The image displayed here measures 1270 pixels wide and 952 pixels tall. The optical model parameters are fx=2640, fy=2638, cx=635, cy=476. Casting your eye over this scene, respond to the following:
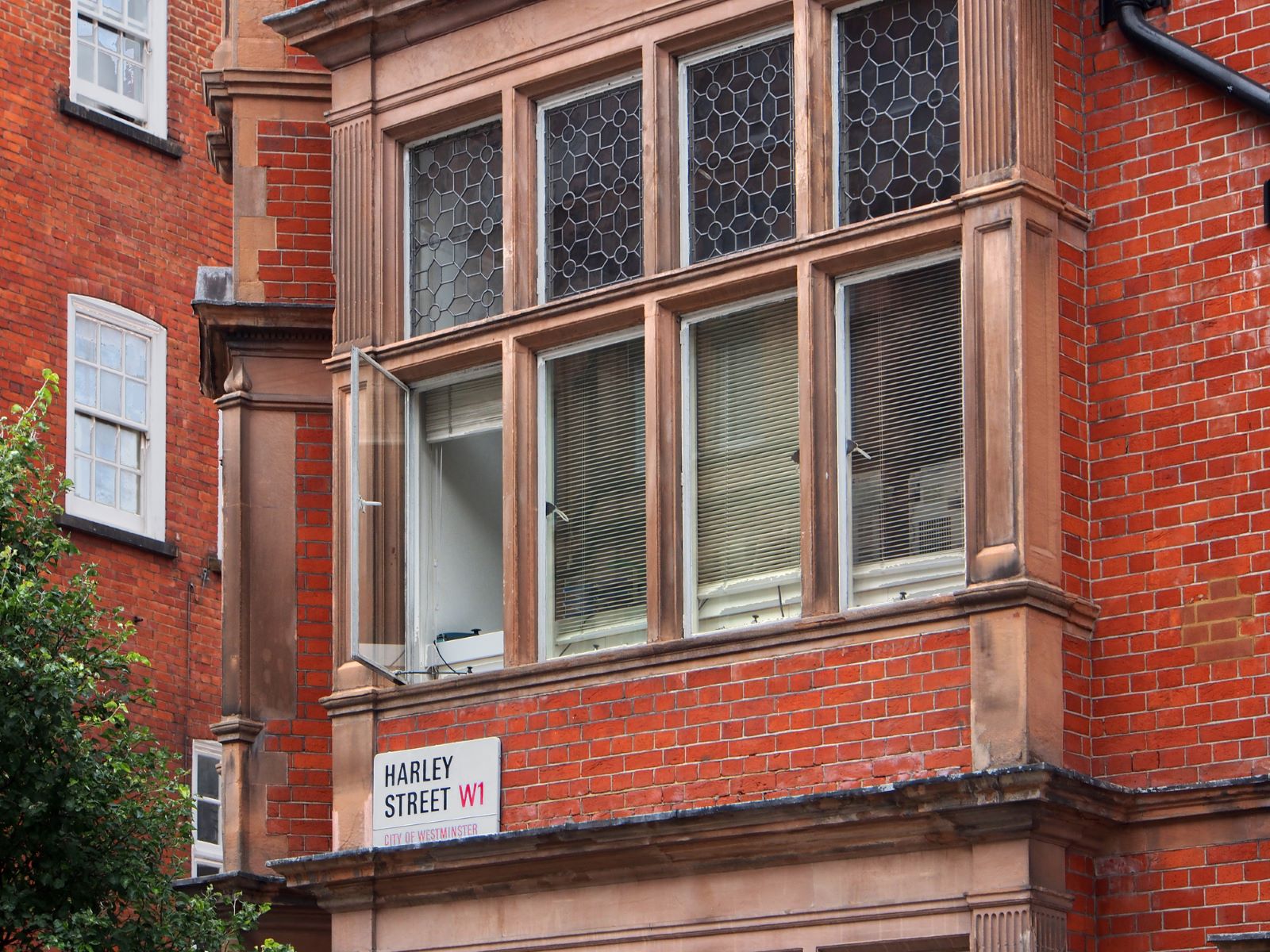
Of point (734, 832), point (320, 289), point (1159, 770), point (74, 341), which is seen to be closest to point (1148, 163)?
point (1159, 770)

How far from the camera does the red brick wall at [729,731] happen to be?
1206 cm

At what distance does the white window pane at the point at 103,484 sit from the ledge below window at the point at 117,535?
309 mm

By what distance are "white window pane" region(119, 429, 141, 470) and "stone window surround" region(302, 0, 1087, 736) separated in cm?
914

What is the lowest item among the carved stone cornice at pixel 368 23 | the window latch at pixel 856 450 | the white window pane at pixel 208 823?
the white window pane at pixel 208 823

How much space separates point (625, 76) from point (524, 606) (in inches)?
114

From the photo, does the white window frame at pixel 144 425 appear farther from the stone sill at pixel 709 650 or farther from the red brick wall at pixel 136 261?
the stone sill at pixel 709 650

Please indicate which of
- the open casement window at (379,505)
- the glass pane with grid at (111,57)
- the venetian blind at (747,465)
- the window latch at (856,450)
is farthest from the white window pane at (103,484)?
the window latch at (856,450)

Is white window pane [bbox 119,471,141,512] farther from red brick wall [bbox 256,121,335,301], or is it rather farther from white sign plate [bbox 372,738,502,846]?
white sign plate [bbox 372,738,502,846]

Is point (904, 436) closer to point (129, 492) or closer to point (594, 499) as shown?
point (594, 499)

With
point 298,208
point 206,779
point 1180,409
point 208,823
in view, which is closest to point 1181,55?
point 1180,409

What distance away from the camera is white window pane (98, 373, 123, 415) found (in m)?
23.9

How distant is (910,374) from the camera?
41.5 feet

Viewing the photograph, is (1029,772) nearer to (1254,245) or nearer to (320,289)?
(1254,245)

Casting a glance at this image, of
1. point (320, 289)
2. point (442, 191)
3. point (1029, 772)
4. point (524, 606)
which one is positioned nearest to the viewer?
point (1029, 772)
